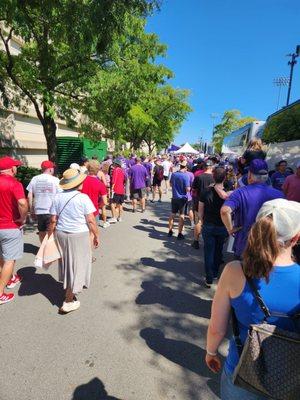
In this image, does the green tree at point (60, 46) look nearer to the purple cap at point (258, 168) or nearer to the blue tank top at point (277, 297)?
the purple cap at point (258, 168)

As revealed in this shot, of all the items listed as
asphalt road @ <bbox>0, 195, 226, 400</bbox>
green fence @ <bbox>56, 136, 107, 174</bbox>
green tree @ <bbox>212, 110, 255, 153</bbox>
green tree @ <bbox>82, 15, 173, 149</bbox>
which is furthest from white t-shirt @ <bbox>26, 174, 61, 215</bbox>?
green tree @ <bbox>212, 110, 255, 153</bbox>

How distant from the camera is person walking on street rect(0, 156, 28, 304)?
4.02 meters

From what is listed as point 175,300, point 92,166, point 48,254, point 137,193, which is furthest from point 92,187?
point 137,193

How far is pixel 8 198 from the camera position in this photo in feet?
13.2

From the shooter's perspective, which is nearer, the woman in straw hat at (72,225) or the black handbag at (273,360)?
the black handbag at (273,360)

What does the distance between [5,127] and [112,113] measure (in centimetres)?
451

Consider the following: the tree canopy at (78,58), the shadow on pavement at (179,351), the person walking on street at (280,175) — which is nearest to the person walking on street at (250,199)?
the shadow on pavement at (179,351)

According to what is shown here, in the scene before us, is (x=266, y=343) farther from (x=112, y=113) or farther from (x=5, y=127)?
(x=5, y=127)

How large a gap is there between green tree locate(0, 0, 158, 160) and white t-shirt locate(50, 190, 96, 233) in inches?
109

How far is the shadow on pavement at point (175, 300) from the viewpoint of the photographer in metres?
4.17

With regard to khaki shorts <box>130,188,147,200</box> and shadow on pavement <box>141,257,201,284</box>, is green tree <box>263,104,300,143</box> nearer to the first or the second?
khaki shorts <box>130,188,147,200</box>

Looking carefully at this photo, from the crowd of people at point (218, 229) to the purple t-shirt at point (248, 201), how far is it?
0.01 metres

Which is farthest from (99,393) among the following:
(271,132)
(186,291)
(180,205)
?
(271,132)

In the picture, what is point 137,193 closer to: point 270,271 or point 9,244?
point 9,244
